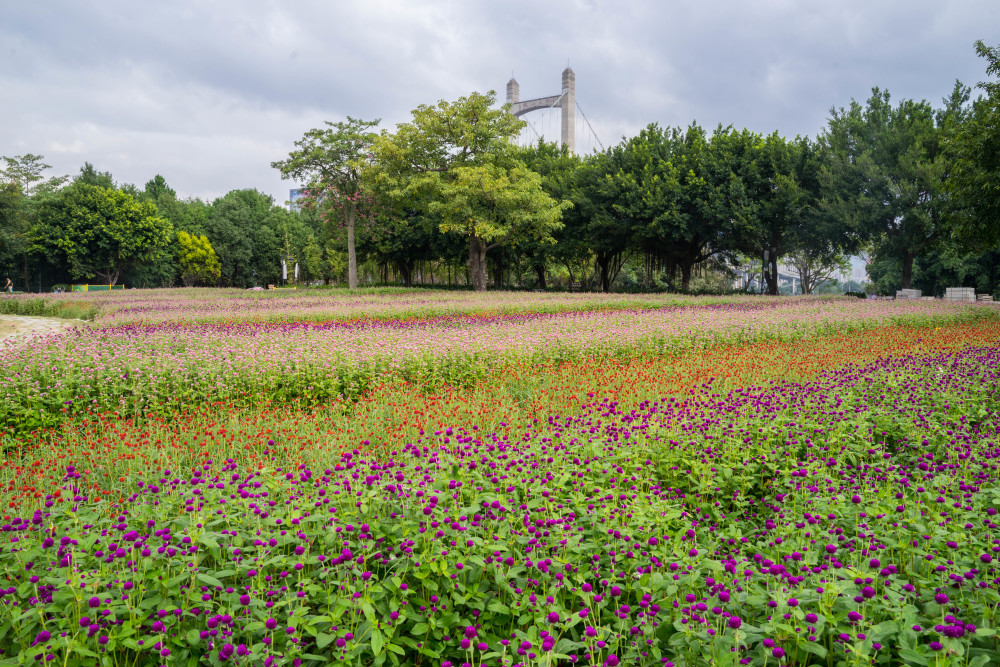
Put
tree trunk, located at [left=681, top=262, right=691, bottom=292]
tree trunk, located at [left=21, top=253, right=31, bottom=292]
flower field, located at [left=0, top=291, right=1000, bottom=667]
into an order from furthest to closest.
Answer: tree trunk, located at [left=21, top=253, right=31, bottom=292], tree trunk, located at [left=681, top=262, right=691, bottom=292], flower field, located at [left=0, top=291, right=1000, bottom=667]

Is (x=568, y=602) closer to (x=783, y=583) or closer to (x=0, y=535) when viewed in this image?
(x=783, y=583)

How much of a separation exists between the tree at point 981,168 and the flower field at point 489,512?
10.9 m

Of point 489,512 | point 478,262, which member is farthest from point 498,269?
point 489,512

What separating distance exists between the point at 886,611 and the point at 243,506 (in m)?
3.03

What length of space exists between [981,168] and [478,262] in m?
22.8

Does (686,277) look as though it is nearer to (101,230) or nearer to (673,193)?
(673,193)

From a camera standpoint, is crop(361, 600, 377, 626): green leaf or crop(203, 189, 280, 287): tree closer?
crop(361, 600, 377, 626): green leaf

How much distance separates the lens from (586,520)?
309 cm

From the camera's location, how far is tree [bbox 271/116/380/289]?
33322 millimetres

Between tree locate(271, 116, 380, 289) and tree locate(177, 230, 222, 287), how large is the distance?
123 ft

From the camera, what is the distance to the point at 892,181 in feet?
87.1

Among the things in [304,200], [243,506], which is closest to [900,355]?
[243,506]

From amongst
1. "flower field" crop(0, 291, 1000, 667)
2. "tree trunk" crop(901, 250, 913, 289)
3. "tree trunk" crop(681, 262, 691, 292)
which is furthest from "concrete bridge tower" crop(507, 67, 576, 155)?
"flower field" crop(0, 291, 1000, 667)

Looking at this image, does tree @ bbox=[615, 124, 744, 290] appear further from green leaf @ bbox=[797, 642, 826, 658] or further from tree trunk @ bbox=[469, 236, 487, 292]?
green leaf @ bbox=[797, 642, 826, 658]
